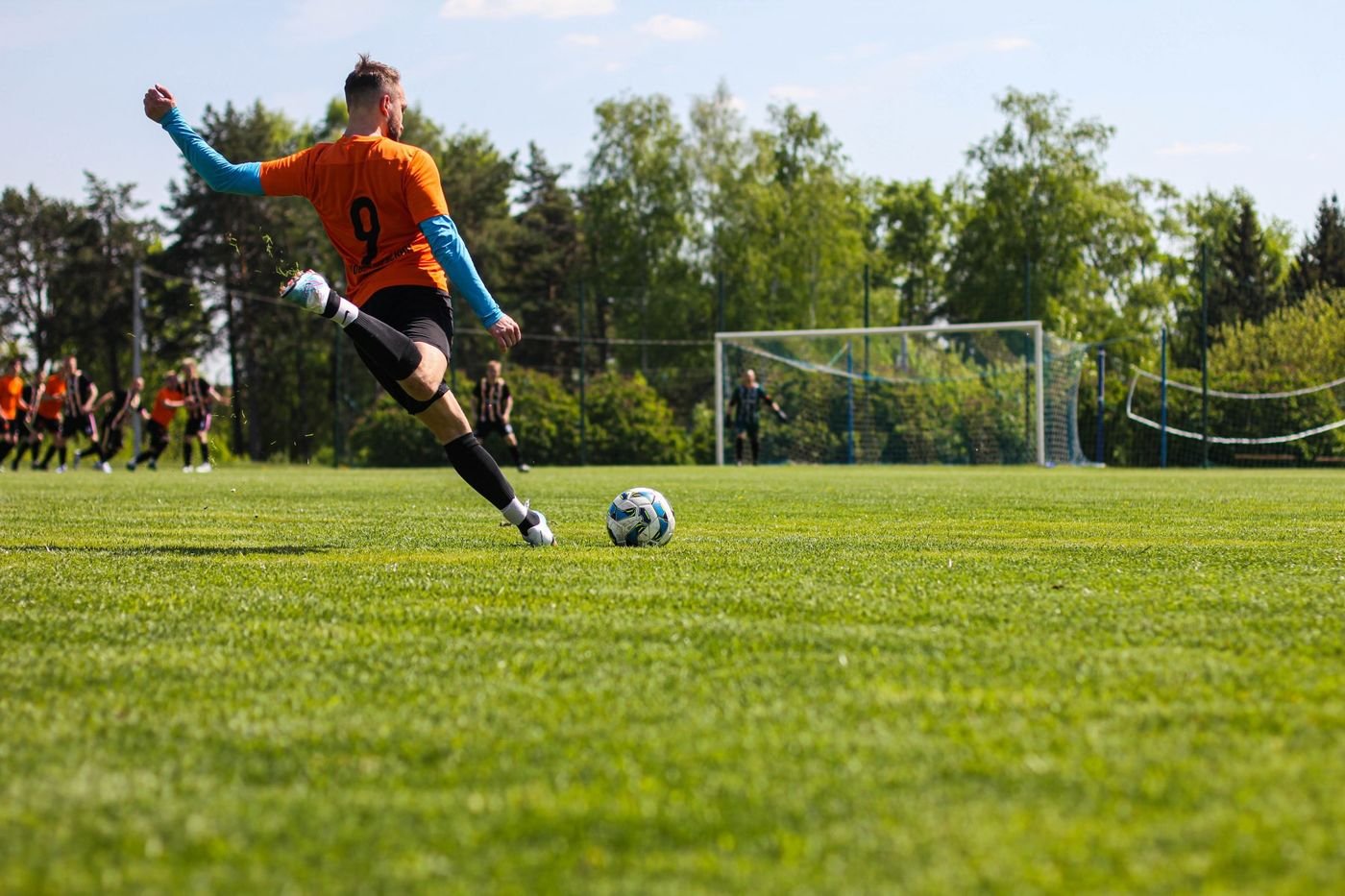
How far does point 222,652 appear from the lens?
3336 mm

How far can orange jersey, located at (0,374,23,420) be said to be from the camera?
21.5 m

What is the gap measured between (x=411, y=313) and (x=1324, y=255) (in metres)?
57.7

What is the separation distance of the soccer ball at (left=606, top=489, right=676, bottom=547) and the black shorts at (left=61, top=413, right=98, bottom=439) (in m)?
19.5

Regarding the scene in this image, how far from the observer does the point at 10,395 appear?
2169 cm

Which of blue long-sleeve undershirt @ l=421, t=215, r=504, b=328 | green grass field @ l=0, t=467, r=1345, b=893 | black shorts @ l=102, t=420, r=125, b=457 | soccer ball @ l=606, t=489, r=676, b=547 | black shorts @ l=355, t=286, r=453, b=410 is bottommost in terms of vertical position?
green grass field @ l=0, t=467, r=1345, b=893

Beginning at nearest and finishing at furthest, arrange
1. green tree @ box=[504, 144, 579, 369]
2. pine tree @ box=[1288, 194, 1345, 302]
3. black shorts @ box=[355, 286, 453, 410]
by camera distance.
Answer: black shorts @ box=[355, 286, 453, 410]
green tree @ box=[504, 144, 579, 369]
pine tree @ box=[1288, 194, 1345, 302]

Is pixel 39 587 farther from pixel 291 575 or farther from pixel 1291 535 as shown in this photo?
pixel 1291 535

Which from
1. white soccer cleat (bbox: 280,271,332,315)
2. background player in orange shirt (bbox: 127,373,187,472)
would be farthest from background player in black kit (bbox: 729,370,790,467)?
white soccer cleat (bbox: 280,271,332,315)

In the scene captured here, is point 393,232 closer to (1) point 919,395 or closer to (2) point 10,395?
(2) point 10,395

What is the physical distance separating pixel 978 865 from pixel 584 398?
Result: 2850 centimetres

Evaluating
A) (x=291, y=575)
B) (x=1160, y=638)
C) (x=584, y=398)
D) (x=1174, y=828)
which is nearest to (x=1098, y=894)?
(x=1174, y=828)

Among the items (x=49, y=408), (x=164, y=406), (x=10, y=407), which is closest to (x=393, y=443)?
(x=164, y=406)

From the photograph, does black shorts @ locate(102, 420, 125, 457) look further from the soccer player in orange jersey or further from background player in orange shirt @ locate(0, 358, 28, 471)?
the soccer player in orange jersey

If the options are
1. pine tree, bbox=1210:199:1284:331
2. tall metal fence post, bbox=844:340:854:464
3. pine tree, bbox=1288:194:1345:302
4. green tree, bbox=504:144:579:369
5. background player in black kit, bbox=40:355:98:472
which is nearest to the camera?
background player in black kit, bbox=40:355:98:472
